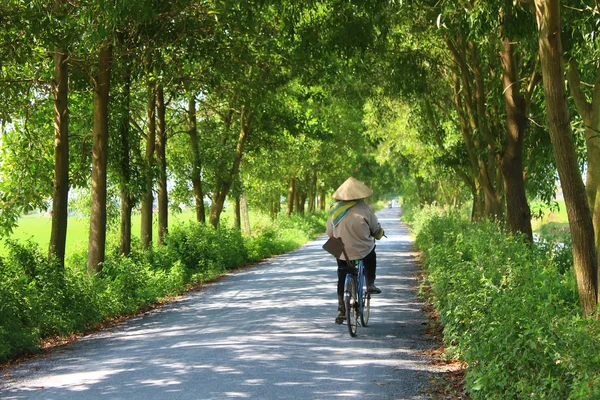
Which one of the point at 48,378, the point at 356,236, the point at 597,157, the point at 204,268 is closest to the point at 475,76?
the point at 204,268

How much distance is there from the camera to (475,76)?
67.6 ft

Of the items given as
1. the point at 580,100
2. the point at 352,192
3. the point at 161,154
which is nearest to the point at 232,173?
the point at 161,154

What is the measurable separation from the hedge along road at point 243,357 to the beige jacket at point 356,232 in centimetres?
110

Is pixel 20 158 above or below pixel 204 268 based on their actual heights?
above

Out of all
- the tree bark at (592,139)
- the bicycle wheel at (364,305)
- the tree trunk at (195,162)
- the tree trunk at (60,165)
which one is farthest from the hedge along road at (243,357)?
the tree trunk at (195,162)

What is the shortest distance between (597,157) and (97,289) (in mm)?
8238

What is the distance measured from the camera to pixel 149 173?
1736 centimetres

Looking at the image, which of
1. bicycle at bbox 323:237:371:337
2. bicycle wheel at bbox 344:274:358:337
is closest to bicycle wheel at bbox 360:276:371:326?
bicycle at bbox 323:237:371:337

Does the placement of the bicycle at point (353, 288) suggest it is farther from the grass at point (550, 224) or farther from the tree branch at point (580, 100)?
the grass at point (550, 224)

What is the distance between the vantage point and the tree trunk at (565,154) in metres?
7.61

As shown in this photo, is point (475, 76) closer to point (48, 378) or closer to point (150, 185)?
point (150, 185)

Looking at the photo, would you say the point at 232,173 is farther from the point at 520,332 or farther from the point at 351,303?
the point at 520,332

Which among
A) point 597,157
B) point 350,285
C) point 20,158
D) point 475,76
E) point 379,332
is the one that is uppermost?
point 475,76

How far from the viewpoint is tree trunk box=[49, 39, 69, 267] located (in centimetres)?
1348
